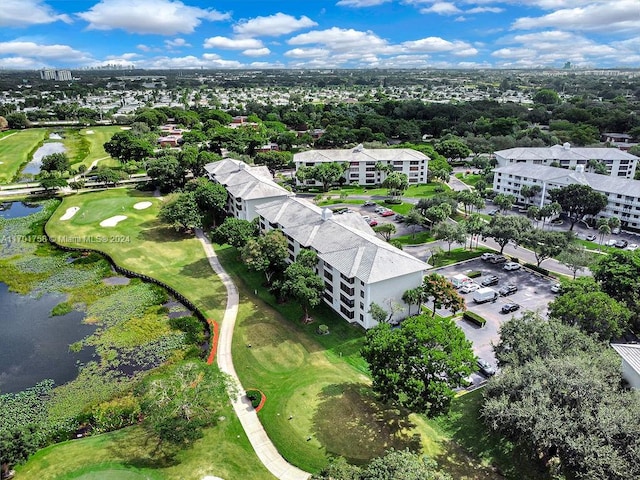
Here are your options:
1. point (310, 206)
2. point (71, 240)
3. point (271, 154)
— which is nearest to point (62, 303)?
point (71, 240)

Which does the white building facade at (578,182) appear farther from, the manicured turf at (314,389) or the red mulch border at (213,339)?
the red mulch border at (213,339)

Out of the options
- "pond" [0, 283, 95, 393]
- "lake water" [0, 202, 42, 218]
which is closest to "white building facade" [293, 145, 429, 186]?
"lake water" [0, 202, 42, 218]

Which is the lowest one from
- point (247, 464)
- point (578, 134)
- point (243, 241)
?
point (247, 464)

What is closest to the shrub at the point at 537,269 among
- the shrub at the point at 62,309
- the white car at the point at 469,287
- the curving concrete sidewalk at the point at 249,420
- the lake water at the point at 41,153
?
the white car at the point at 469,287

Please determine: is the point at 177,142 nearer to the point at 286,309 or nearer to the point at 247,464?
the point at 286,309

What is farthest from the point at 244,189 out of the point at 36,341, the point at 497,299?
the point at 497,299

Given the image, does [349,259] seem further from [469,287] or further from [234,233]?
[234,233]
